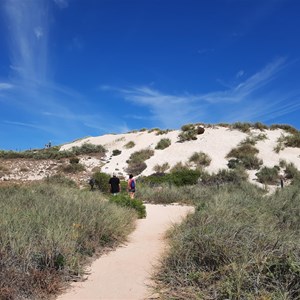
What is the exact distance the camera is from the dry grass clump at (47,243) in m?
5.39

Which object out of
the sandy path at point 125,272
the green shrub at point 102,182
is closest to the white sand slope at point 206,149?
the green shrub at point 102,182

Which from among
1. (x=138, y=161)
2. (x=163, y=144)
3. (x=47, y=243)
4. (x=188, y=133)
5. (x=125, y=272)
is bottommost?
(x=125, y=272)

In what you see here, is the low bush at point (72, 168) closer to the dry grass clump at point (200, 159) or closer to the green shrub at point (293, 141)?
the dry grass clump at point (200, 159)

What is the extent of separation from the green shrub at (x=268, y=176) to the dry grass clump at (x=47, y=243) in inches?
843

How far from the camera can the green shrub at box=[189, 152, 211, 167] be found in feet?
117

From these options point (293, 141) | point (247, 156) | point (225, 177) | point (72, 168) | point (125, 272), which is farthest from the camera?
point (293, 141)

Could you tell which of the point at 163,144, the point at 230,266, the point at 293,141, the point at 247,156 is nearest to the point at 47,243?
the point at 230,266

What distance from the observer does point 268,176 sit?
95.5 feet

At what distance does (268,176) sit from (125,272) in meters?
24.4

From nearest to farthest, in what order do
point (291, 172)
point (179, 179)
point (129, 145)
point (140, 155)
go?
point (179, 179) < point (291, 172) < point (140, 155) < point (129, 145)

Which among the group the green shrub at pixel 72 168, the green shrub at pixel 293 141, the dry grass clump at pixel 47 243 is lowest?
the dry grass clump at pixel 47 243

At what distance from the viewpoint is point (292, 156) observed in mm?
35719

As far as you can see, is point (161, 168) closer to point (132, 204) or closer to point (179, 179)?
point (179, 179)

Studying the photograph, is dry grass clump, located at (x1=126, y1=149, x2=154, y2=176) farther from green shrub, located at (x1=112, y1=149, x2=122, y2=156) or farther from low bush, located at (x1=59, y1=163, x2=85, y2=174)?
low bush, located at (x1=59, y1=163, x2=85, y2=174)
